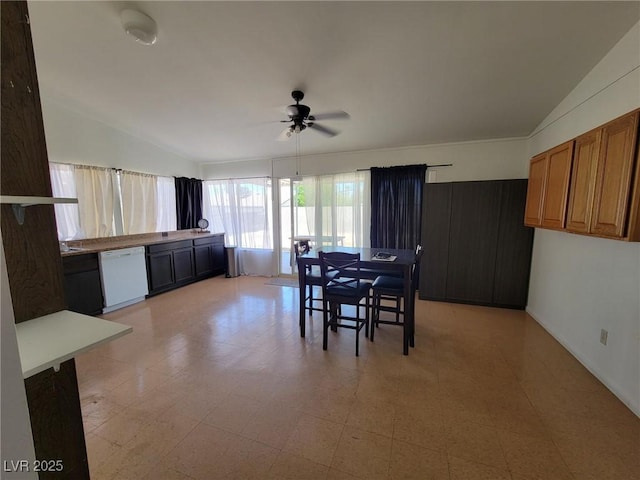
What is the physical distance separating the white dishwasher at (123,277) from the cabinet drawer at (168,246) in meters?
0.19

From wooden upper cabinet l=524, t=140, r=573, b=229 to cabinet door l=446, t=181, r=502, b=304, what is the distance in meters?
0.48

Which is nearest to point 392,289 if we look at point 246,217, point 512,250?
point 512,250

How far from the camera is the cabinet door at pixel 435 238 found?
384cm

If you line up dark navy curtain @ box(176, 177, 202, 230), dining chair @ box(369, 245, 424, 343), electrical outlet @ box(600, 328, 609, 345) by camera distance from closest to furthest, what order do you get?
electrical outlet @ box(600, 328, 609, 345) < dining chair @ box(369, 245, 424, 343) < dark navy curtain @ box(176, 177, 202, 230)

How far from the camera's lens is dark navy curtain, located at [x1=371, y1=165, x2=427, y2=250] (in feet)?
14.0

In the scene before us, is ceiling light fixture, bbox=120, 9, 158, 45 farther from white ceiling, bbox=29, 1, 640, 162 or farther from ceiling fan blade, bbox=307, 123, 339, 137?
ceiling fan blade, bbox=307, 123, 339, 137

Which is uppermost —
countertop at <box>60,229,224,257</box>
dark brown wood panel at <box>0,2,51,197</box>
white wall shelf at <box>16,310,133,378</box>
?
dark brown wood panel at <box>0,2,51,197</box>

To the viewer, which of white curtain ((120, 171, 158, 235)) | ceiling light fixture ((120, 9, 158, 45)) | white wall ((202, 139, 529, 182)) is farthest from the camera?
white curtain ((120, 171, 158, 235))

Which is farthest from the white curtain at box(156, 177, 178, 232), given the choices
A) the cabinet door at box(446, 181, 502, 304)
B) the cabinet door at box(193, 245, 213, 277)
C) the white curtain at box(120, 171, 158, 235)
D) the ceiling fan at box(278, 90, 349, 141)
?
the cabinet door at box(446, 181, 502, 304)

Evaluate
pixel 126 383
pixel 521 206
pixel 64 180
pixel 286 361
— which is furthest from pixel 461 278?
pixel 64 180

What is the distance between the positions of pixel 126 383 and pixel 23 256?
67.2 inches

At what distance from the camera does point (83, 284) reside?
3.35m

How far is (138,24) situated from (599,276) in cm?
415

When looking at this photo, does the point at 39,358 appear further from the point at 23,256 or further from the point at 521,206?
the point at 521,206
